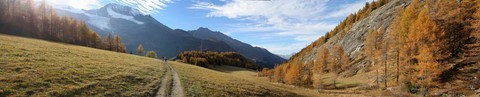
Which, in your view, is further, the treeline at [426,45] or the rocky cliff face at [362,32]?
the rocky cliff face at [362,32]

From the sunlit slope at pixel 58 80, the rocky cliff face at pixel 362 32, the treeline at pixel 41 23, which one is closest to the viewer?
the sunlit slope at pixel 58 80

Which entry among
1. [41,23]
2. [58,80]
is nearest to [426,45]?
[58,80]

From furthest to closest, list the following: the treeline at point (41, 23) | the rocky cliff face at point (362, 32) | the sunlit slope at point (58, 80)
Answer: the rocky cliff face at point (362, 32)
the treeline at point (41, 23)
the sunlit slope at point (58, 80)

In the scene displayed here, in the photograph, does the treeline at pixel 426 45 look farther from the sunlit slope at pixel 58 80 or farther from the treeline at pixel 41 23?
the treeline at pixel 41 23

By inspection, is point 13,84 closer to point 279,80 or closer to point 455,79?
point 455,79

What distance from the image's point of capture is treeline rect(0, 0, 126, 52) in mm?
124312

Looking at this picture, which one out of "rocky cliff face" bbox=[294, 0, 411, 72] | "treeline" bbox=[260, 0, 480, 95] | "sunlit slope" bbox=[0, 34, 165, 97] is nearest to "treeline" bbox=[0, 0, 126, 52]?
"sunlit slope" bbox=[0, 34, 165, 97]

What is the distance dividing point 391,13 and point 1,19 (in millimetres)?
198369

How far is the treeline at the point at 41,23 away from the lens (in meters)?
124

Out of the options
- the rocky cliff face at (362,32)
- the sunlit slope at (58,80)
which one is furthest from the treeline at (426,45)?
the sunlit slope at (58,80)

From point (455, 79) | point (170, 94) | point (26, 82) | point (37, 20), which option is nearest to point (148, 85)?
point (170, 94)

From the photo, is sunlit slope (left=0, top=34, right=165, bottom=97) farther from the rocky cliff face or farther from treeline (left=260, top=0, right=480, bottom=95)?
the rocky cliff face

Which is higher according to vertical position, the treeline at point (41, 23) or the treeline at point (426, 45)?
the treeline at point (41, 23)

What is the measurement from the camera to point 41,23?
423 ft
